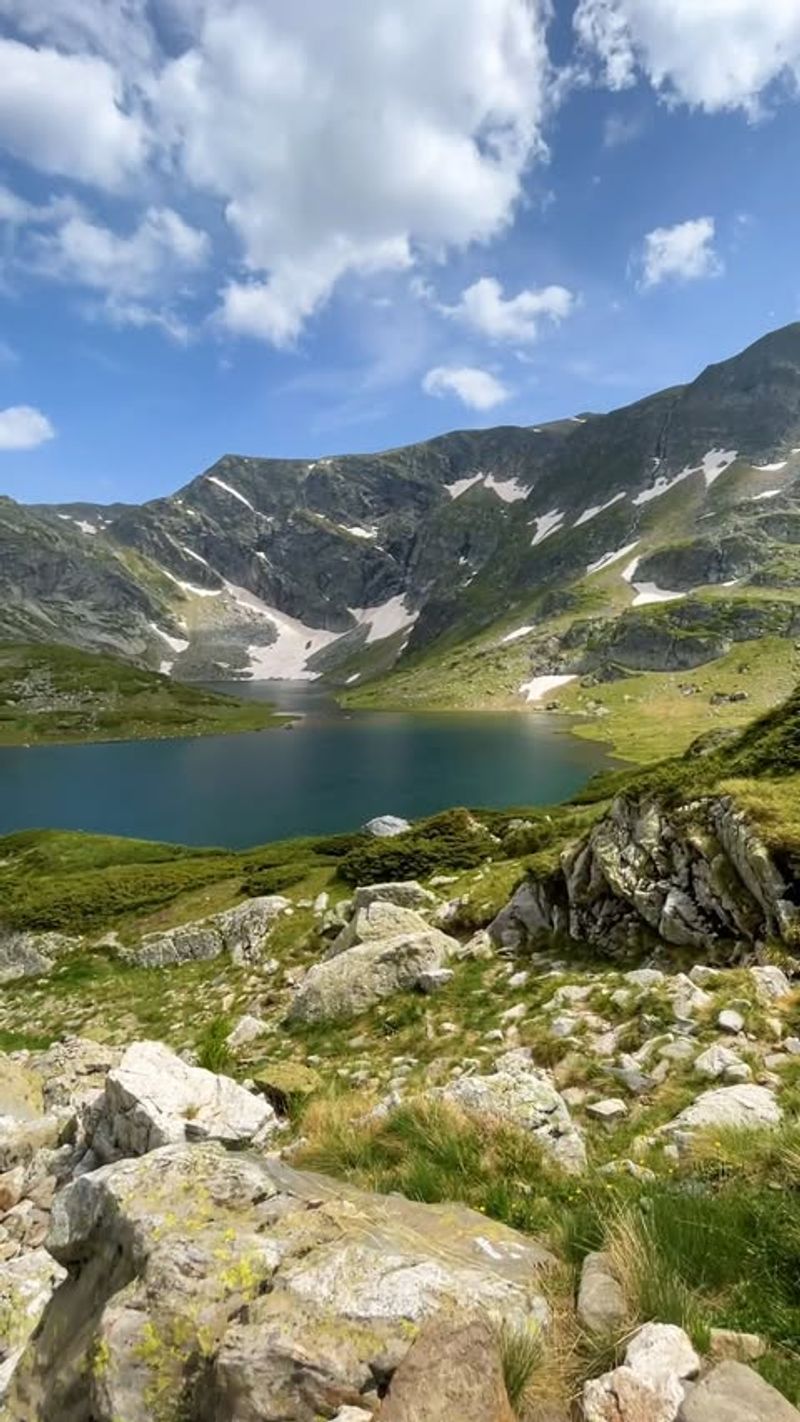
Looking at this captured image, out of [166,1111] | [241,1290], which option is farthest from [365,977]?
[241,1290]

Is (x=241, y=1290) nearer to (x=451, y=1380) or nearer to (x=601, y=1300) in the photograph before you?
(x=451, y=1380)

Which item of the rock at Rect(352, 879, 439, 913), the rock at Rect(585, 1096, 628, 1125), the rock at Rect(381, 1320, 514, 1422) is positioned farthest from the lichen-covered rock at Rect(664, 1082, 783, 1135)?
the rock at Rect(352, 879, 439, 913)

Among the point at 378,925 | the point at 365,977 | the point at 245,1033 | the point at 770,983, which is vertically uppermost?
the point at 770,983

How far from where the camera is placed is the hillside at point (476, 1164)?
4.09 m

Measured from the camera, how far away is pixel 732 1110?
809 centimetres

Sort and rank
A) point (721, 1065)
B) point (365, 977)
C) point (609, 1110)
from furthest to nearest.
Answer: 1. point (365, 977)
2. point (721, 1065)
3. point (609, 1110)

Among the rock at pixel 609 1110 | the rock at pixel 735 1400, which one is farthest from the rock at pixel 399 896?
the rock at pixel 735 1400

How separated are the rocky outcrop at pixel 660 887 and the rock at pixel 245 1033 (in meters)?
6.79

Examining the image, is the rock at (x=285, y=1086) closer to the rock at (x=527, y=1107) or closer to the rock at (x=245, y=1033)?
the rock at (x=527, y=1107)

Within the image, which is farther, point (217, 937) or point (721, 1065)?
point (217, 937)

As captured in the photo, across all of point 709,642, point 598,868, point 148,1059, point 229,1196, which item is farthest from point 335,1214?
point 709,642

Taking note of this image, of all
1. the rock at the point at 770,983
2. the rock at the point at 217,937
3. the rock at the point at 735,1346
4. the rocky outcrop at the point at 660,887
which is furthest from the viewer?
the rock at the point at 217,937

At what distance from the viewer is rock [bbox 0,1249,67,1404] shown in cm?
636

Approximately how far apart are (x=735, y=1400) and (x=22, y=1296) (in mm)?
6763
